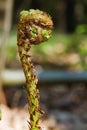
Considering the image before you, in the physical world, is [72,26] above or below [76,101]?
below

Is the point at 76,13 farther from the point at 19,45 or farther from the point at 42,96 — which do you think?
the point at 19,45

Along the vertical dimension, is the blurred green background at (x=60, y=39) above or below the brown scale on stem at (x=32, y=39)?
below

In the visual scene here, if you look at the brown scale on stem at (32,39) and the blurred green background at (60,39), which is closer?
the brown scale on stem at (32,39)

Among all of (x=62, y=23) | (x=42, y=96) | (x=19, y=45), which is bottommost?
(x=62, y=23)

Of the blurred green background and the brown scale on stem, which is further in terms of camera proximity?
the blurred green background

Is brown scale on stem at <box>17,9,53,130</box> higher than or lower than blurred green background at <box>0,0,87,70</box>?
higher

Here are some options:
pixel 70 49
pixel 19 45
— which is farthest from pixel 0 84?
pixel 70 49

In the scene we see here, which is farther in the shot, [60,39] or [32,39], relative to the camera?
[60,39]

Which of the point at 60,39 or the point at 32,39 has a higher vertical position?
the point at 32,39
